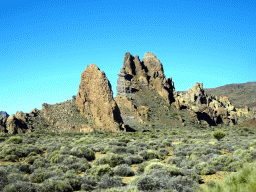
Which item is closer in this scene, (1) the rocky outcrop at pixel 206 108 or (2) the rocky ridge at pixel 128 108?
(2) the rocky ridge at pixel 128 108

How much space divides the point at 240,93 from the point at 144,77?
7995 centimetres

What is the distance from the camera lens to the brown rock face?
44609 millimetres

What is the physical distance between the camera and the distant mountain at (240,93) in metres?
110

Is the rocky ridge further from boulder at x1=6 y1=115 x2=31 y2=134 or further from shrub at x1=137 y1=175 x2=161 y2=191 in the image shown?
shrub at x1=137 y1=175 x2=161 y2=191

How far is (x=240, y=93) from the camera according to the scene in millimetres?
125000

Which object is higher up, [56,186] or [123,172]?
[56,186]

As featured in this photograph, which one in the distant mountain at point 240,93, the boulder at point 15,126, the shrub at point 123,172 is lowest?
the shrub at point 123,172

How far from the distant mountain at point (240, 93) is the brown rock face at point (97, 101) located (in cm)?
8550

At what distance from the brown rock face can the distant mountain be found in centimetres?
8550

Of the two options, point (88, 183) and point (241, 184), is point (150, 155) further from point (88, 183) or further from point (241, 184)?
point (241, 184)

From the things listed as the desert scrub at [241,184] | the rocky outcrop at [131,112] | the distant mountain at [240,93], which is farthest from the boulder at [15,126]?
the distant mountain at [240,93]

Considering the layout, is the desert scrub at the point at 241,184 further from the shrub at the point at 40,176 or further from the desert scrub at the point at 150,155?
the desert scrub at the point at 150,155

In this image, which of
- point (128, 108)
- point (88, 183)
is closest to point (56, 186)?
point (88, 183)

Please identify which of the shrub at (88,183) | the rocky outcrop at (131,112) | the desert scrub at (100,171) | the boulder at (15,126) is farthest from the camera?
the rocky outcrop at (131,112)
